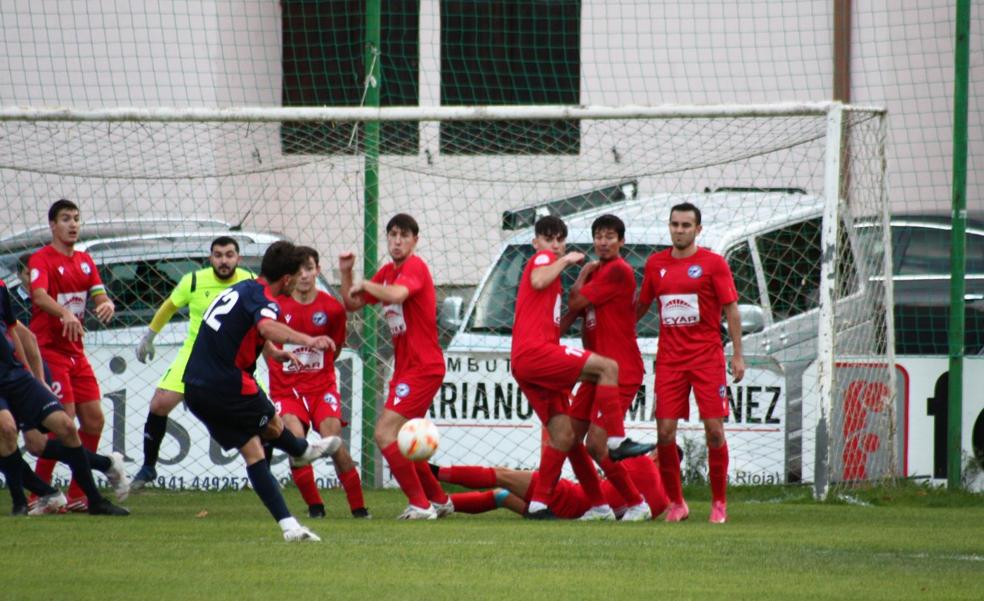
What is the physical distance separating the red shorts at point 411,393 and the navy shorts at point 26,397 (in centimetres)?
204

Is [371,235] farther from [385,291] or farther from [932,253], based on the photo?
[932,253]

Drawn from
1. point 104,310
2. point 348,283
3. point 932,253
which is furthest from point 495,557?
point 932,253

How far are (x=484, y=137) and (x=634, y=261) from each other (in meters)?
1.83

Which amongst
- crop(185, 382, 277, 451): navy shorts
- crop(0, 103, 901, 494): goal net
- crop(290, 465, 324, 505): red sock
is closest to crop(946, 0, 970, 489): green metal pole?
crop(0, 103, 901, 494): goal net

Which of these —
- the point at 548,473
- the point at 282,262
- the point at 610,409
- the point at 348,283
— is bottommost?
the point at 548,473

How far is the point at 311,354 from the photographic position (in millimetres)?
10281

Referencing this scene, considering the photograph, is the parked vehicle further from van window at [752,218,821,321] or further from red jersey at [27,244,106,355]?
red jersey at [27,244,106,355]

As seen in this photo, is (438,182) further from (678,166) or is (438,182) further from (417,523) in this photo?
(417,523)

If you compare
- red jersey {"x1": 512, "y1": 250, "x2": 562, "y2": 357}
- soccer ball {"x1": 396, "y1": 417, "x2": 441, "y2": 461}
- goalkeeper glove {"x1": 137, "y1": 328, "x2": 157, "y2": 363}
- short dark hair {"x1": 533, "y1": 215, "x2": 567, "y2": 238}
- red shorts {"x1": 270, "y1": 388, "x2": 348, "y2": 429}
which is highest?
short dark hair {"x1": 533, "y1": 215, "x2": 567, "y2": 238}

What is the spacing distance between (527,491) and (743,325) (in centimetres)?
284

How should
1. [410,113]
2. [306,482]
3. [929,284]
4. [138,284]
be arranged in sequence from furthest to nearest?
1. [929,284]
2. [138,284]
3. [410,113]
4. [306,482]

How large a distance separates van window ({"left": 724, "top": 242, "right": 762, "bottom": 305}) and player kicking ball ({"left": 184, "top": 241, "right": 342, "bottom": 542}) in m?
4.92

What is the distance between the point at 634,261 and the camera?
41.7 feet

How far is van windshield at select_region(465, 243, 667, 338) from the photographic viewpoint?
12.5 m
